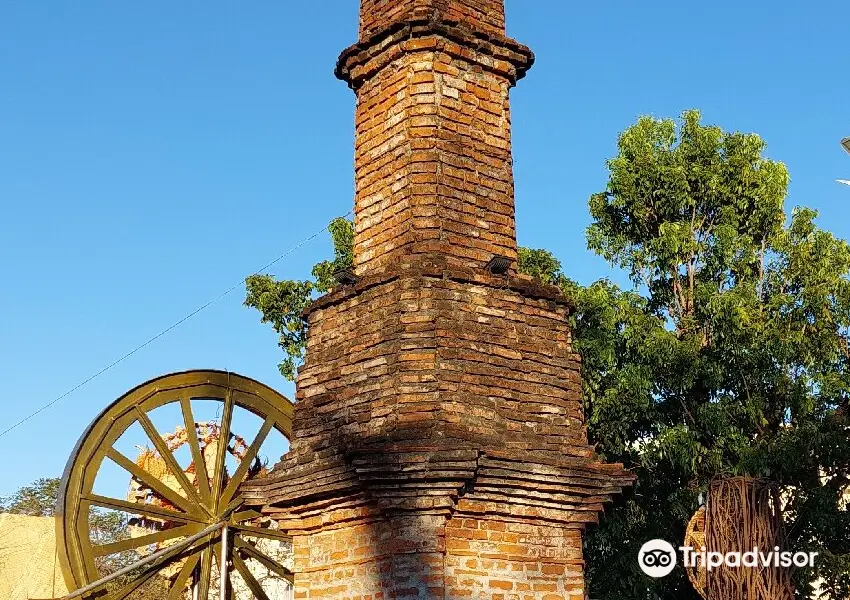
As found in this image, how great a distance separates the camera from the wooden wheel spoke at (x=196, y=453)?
39.9 ft

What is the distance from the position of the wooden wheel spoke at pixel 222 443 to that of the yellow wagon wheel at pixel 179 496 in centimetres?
1

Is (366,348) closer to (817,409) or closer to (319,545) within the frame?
(319,545)

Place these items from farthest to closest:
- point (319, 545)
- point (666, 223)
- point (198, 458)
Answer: point (666, 223) → point (198, 458) → point (319, 545)

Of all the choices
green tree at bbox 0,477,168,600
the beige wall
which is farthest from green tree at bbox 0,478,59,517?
the beige wall

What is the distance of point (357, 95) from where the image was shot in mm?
8297

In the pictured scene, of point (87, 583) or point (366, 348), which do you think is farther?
point (87, 583)

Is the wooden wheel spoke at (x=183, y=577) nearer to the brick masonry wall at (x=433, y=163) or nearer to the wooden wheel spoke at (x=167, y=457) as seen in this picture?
the wooden wheel spoke at (x=167, y=457)

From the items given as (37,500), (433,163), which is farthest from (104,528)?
(433,163)

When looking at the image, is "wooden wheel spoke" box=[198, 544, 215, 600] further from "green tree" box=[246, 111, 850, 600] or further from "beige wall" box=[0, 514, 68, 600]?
"green tree" box=[246, 111, 850, 600]

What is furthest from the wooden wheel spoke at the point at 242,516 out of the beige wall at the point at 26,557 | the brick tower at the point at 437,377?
the brick tower at the point at 437,377

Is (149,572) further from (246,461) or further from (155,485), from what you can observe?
(246,461)

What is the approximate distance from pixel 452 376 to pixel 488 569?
1248mm

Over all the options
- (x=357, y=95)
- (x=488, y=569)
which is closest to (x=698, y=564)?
(x=488, y=569)

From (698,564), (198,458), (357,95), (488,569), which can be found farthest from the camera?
(198,458)
